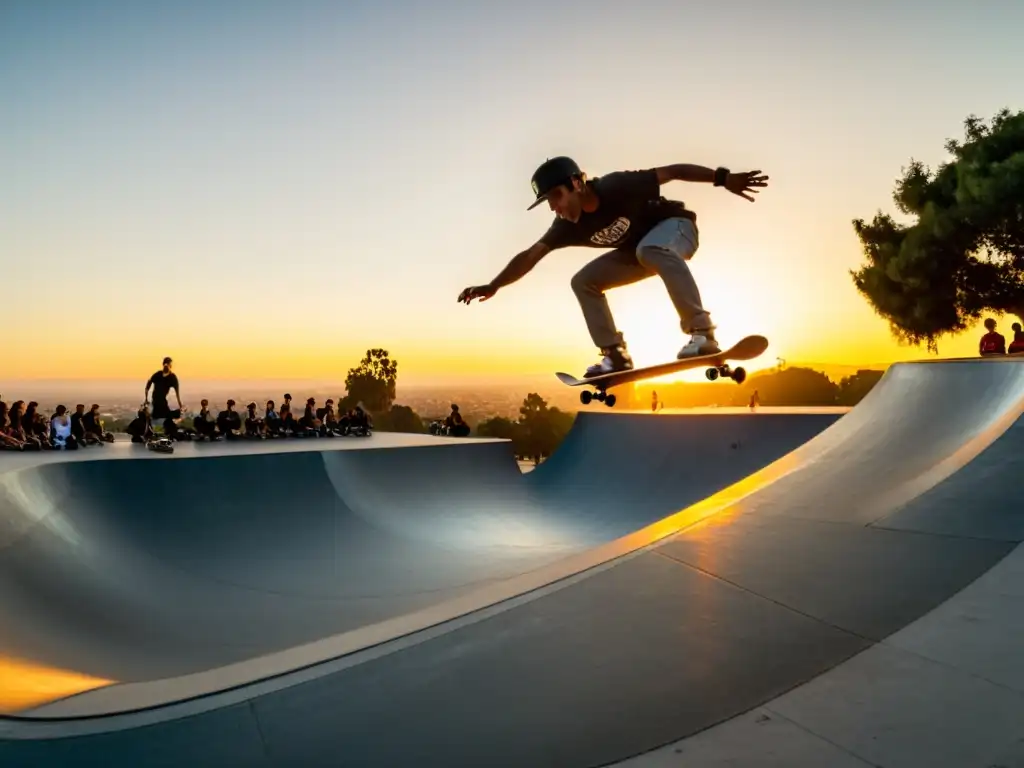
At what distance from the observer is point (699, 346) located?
5.93m

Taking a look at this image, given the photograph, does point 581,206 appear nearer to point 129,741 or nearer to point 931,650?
point 931,650

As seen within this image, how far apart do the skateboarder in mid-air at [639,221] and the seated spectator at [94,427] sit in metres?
13.1

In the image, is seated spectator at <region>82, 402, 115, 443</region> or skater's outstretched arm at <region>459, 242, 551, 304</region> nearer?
skater's outstretched arm at <region>459, 242, 551, 304</region>

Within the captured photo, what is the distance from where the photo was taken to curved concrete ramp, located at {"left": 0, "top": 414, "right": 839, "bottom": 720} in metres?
6.80

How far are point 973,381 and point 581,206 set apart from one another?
4.22m

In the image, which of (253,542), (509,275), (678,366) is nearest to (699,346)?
(678,366)

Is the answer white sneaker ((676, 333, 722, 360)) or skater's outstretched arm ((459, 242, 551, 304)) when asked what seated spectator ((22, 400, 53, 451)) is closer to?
skater's outstretched arm ((459, 242, 551, 304))

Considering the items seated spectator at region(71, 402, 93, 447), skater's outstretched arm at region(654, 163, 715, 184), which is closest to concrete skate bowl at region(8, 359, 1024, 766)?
skater's outstretched arm at region(654, 163, 715, 184)

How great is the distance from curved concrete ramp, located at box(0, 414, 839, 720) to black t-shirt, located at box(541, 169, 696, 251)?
289cm

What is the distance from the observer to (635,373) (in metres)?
6.91

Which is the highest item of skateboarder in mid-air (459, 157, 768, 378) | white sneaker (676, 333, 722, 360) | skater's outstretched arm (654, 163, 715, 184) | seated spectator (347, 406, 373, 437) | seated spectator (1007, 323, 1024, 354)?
skater's outstretched arm (654, 163, 715, 184)

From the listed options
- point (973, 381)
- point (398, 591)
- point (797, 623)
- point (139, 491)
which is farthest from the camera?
point (139, 491)

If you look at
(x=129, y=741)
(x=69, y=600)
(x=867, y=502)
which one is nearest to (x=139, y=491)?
(x=69, y=600)

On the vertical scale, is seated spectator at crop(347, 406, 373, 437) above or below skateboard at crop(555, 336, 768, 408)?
below
